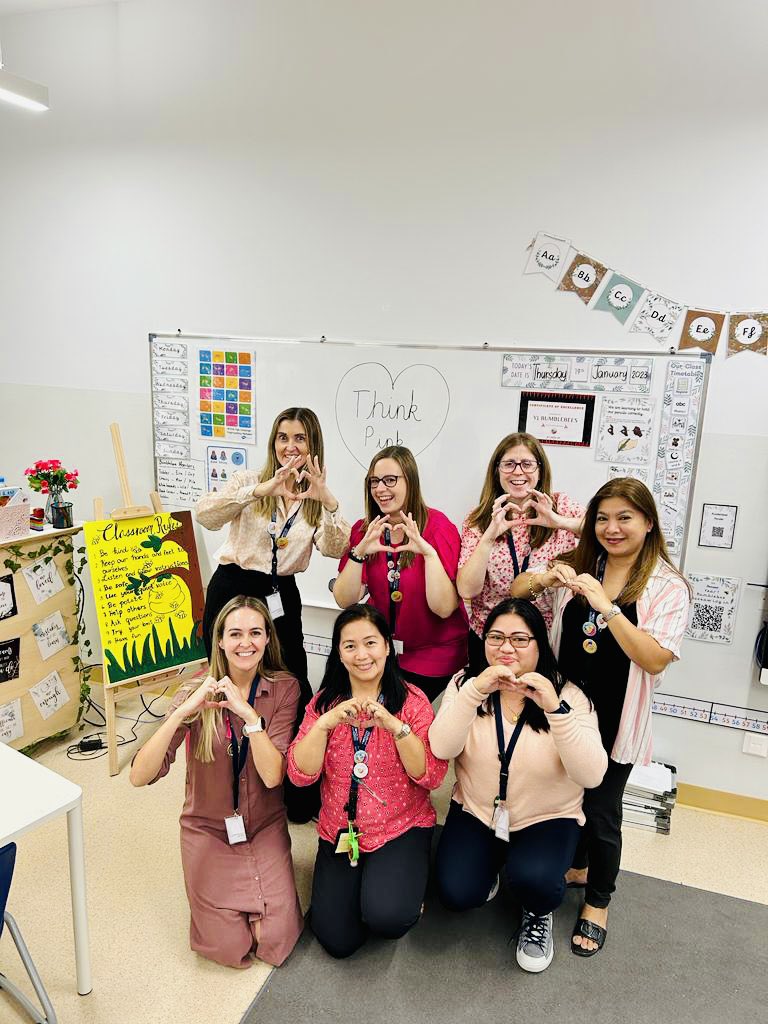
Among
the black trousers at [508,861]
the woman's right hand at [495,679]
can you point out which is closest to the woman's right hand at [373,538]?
the woman's right hand at [495,679]

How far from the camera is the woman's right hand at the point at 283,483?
279 cm

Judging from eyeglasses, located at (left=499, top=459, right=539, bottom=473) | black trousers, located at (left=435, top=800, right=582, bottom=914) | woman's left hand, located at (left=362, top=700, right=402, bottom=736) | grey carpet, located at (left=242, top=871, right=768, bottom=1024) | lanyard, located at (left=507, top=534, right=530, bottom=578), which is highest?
eyeglasses, located at (left=499, top=459, right=539, bottom=473)

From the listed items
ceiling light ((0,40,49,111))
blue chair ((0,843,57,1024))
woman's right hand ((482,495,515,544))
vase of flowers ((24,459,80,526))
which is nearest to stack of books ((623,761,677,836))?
woman's right hand ((482,495,515,544))

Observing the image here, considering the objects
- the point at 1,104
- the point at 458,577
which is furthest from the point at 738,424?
the point at 1,104

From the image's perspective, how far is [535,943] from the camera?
2.31m

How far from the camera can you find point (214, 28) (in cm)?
333

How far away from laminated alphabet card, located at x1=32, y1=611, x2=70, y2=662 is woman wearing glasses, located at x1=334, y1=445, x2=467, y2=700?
1536 mm

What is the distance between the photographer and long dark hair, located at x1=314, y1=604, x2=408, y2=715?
7.72ft

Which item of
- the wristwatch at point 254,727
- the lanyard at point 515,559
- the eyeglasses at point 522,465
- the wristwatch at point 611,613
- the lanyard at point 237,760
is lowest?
the lanyard at point 237,760

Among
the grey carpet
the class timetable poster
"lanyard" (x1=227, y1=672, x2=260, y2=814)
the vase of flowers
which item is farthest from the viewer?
the vase of flowers

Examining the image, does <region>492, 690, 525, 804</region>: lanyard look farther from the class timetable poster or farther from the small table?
the class timetable poster

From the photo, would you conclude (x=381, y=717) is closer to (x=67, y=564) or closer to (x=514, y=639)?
(x=514, y=639)

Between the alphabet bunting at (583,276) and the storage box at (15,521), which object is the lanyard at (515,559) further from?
the storage box at (15,521)

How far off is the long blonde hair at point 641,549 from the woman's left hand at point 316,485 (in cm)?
96
